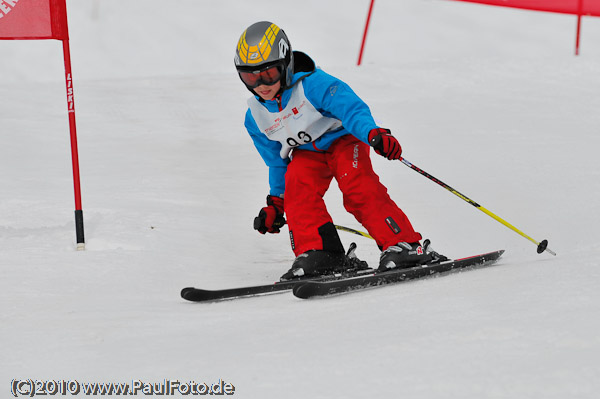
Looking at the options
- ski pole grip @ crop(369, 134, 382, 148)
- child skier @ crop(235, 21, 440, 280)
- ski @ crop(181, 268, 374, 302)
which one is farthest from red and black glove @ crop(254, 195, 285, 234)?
ski pole grip @ crop(369, 134, 382, 148)

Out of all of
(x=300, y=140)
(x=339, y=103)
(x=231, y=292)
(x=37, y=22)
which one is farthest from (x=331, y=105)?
(x=37, y=22)

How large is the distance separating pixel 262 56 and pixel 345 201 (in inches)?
31.2

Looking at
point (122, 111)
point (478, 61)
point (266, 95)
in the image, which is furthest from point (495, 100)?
point (266, 95)

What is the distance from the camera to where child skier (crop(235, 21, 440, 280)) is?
3637mm

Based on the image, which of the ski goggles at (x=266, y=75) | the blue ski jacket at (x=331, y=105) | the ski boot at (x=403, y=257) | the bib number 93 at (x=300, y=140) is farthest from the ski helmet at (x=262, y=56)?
the ski boot at (x=403, y=257)

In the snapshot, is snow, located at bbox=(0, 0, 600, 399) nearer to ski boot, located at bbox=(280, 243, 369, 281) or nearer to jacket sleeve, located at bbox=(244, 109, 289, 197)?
ski boot, located at bbox=(280, 243, 369, 281)

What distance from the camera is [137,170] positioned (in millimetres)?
6340

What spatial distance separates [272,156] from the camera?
13.5 ft

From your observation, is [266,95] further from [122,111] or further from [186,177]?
[122,111]

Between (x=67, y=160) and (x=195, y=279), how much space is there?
119 inches

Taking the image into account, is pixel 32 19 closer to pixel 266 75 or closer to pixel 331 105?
pixel 266 75

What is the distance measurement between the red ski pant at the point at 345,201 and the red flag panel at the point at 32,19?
1.61m

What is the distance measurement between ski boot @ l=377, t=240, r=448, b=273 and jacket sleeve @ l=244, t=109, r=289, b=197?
0.77m

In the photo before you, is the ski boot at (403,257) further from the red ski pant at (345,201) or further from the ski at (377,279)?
the ski at (377,279)
